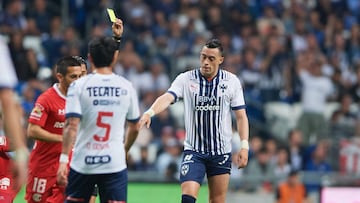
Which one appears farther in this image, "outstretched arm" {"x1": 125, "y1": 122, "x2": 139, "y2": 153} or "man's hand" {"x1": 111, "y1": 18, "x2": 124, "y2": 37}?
"man's hand" {"x1": 111, "y1": 18, "x2": 124, "y2": 37}

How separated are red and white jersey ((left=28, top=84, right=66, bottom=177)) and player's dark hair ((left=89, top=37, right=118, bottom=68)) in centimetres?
153

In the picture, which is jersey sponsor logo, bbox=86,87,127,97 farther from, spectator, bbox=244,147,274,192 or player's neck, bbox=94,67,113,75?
spectator, bbox=244,147,274,192

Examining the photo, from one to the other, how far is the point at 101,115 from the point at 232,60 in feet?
43.8

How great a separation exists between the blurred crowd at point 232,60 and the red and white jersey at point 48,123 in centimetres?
739

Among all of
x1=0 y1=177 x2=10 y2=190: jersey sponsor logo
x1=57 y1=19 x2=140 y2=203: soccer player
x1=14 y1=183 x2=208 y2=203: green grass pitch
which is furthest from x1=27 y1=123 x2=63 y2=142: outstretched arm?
x1=14 y1=183 x2=208 y2=203: green grass pitch

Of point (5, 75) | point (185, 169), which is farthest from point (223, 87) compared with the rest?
point (5, 75)

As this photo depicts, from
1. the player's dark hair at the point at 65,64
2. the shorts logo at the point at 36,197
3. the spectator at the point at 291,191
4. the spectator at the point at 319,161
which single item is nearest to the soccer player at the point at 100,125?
the player's dark hair at the point at 65,64

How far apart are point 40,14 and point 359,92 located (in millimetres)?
7691

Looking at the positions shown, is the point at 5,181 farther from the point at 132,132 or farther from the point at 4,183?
the point at 132,132

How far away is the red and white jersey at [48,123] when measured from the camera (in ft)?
34.5

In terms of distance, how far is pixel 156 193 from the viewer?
1723 cm

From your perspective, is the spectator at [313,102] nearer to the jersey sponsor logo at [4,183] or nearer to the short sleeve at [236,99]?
the short sleeve at [236,99]

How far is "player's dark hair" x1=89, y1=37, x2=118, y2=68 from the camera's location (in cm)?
912

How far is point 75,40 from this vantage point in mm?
21500
